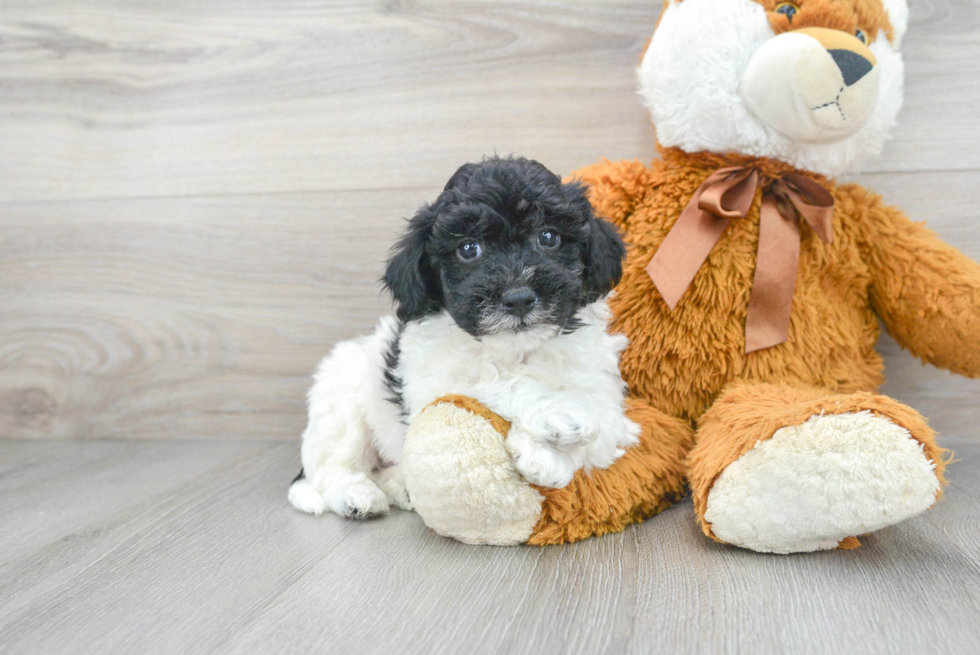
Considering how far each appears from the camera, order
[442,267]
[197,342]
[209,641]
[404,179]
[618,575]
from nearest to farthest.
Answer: [209,641]
[618,575]
[442,267]
[404,179]
[197,342]

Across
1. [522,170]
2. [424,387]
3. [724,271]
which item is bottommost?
[424,387]

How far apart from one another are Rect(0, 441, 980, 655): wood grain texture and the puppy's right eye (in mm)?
486

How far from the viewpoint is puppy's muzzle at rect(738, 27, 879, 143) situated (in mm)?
1233

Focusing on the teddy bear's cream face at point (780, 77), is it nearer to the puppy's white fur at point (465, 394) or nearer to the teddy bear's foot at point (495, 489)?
the puppy's white fur at point (465, 394)

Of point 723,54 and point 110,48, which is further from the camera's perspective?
point 110,48

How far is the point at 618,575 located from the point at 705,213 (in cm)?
72

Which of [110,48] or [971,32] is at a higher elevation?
[971,32]

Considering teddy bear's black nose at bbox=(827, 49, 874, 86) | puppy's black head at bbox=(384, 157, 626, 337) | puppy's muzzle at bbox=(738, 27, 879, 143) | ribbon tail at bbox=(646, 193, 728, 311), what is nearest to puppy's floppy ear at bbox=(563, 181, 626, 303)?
puppy's black head at bbox=(384, 157, 626, 337)

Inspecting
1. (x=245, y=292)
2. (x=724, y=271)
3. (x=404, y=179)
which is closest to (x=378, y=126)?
(x=404, y=179)

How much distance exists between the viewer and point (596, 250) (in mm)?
1176

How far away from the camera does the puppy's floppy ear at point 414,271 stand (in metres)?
1.18

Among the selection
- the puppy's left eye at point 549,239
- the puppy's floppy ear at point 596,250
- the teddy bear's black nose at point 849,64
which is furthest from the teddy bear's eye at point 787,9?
the puppy's left eye at point 549,239

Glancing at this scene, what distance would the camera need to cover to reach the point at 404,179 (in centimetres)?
183

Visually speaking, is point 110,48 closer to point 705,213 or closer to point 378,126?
point 378,126
